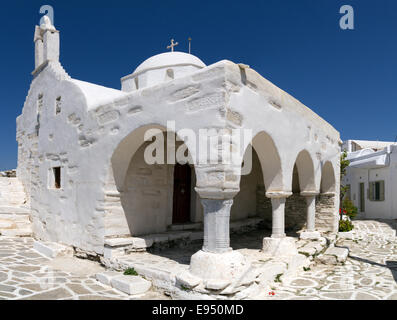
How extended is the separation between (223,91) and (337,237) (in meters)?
6.52

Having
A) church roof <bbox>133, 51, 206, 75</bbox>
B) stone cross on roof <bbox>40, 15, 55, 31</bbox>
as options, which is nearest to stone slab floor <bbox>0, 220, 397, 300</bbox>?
church roof <bbox>133, 51, 206, 75</bbox>

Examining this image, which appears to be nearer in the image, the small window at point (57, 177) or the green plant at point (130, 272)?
the green plant at point (130, 272)

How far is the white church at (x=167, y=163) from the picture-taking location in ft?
14.4

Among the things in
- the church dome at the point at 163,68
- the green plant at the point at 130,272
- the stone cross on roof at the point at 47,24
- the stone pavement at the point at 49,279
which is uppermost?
the stone cross on roof at the point at 47,24

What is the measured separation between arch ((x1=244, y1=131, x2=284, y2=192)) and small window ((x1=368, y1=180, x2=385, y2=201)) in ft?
32.6

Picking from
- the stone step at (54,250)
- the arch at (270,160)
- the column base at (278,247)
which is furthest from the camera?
the stone step at (54,250)

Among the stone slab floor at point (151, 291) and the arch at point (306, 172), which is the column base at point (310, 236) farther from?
the arch at point (306, 172)

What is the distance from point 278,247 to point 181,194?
8.84 feet

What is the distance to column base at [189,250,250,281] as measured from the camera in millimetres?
4156

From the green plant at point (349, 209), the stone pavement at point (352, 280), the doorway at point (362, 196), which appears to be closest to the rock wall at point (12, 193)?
the stone pavement at point (352, 280)

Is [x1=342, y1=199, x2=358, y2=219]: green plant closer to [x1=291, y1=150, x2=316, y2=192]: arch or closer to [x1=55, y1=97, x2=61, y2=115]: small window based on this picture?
[x1=291, y1=150, x2=316, y2=192]: arch

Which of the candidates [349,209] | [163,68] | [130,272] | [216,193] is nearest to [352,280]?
[216,193]

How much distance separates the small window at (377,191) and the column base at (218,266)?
1181 centimetres

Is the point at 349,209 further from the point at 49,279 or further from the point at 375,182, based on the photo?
the point at 49,279
